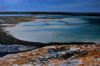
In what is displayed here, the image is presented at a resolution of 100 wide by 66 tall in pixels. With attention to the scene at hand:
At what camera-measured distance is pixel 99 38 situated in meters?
2.58

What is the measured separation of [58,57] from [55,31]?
0.98 ft

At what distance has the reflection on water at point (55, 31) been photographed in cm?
258

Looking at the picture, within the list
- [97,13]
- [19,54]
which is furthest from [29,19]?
[97,13]

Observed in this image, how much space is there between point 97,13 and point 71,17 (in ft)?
0.98

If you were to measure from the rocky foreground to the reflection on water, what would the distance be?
0.09 meters

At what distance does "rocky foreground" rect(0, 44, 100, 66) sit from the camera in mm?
2525

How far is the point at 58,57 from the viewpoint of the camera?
255 cm

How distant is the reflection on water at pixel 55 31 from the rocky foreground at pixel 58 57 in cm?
9

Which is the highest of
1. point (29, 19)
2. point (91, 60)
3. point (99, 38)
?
point (29, 19)

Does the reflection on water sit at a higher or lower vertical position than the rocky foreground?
higher

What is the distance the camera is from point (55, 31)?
2594 mm

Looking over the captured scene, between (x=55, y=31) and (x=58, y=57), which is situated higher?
(x=55, y=31)

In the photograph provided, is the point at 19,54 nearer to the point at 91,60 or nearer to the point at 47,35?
the point at 47,35

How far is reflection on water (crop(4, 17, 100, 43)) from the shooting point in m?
2.58
